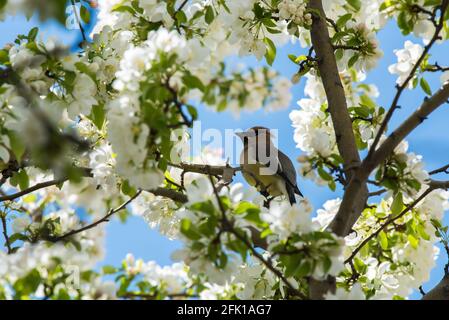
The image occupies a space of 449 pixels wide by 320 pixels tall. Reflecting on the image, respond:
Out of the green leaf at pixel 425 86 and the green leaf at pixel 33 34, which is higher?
the green leaf at pixel 33 34

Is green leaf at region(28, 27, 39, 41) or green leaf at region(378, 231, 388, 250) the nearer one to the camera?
green leaf at region(28, 27, 39, 41)

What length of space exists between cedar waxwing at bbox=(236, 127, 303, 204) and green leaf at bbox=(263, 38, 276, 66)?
1197 mm

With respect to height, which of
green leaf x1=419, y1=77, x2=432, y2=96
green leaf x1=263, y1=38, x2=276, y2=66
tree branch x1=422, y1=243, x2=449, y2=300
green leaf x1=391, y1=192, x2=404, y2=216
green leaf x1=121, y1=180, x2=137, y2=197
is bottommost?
tree branch x1=422, y1=243, x2=449, y2=300

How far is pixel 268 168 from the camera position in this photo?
612cm

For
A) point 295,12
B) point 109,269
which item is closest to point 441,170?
point 295,12

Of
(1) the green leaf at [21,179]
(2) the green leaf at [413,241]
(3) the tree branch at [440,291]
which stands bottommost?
(3) the tree branch at [440,291]

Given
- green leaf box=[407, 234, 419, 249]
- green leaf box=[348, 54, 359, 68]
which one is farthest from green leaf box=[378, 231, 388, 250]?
green leaf box=[348, 54, 359, 68]

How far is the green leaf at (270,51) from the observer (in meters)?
4.88

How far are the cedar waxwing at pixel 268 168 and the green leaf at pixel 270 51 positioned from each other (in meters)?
1.20

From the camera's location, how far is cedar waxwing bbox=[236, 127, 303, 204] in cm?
604

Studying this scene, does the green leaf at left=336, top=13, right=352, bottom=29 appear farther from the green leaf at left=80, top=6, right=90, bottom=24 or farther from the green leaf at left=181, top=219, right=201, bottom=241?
the green leaf at left=181, top=219, right=201, bottom=241

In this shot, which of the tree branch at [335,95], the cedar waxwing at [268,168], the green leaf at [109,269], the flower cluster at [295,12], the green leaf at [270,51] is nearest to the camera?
the green leaf at [109,269]

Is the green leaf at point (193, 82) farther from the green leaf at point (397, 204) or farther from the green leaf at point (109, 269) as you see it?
the green leaf at point (397, 204)

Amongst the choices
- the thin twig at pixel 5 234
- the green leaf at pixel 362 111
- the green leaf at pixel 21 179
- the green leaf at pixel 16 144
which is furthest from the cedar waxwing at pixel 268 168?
the green leaf at pixel 16 144
